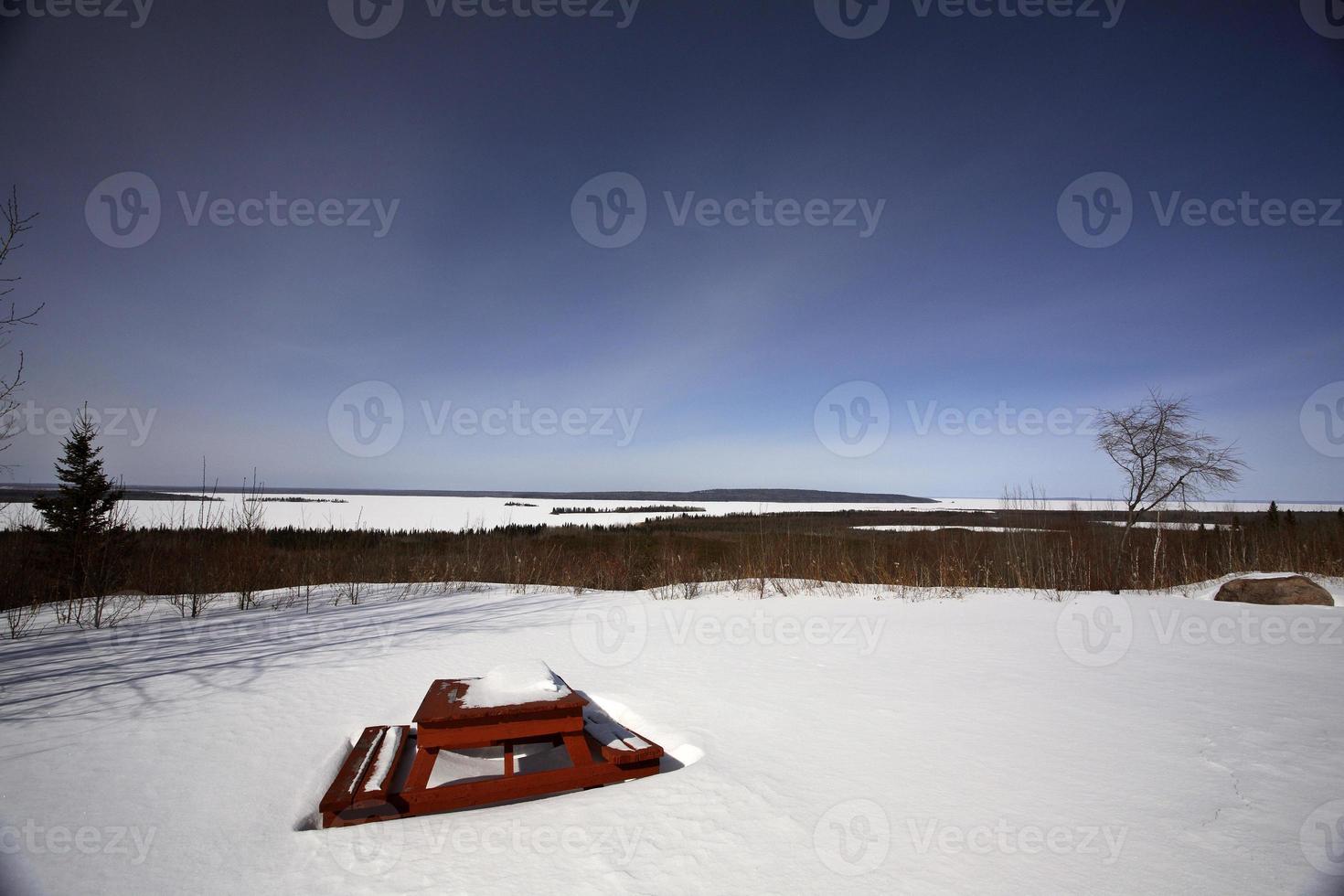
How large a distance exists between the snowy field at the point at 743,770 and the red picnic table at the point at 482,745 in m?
0.08

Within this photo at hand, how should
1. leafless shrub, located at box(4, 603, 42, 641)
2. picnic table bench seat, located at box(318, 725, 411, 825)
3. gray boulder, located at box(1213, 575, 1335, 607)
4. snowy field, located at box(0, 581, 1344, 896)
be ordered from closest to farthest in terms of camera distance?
snowy field, located at box(0, 581, 1344, 896), picnic table bench seat, located at box(318, 725, 411, 825), leafless shrub, located at box(4, 603, 42, 641), gray boulder, located at box(1213, 575, 1335, 607)

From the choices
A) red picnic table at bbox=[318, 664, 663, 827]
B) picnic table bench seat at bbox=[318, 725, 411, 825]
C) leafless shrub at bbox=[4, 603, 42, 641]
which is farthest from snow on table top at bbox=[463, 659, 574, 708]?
leafless shrub at bbox=[4, 603, 42, 641]

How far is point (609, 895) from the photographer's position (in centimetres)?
159

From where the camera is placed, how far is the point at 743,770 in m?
2.37

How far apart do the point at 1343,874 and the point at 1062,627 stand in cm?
413

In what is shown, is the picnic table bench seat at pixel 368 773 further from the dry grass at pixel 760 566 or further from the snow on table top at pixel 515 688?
the dry grass at pixel 760 566

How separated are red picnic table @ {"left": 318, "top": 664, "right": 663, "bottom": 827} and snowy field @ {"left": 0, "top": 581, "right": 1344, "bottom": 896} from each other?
0.25 ft

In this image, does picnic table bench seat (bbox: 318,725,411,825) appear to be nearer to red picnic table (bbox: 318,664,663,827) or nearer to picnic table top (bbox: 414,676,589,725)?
red picnic table (bbox: 318,664,663,827)

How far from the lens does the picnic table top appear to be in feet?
7.48

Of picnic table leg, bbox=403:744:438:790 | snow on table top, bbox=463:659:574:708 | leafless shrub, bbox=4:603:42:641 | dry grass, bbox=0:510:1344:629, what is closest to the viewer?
picnic table leg, bbox=403:744:438:790

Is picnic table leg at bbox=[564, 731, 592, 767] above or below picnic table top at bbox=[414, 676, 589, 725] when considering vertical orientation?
below

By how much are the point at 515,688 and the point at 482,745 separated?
27cm

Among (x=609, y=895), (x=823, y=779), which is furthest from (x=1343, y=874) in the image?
(x=609, y=895)

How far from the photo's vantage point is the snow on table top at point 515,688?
2480mm
